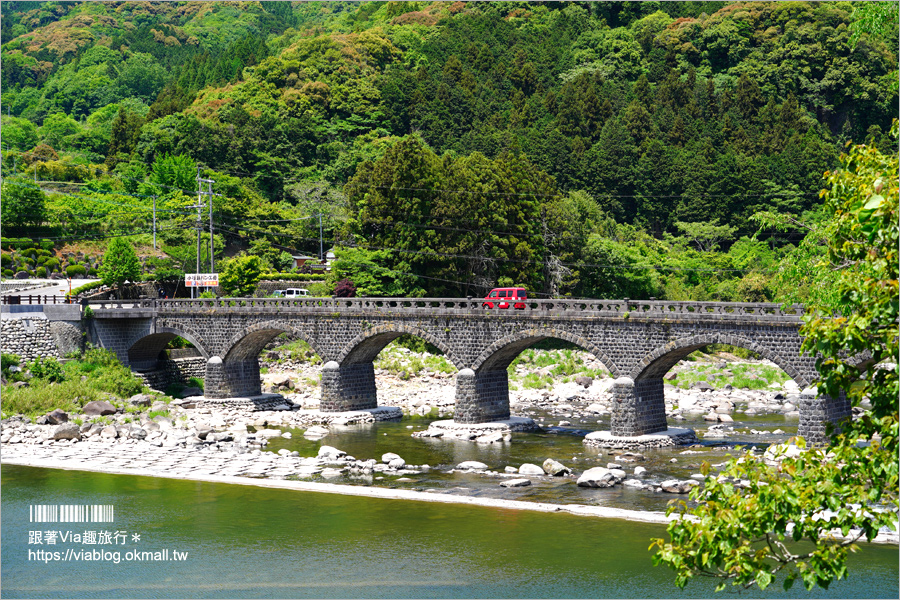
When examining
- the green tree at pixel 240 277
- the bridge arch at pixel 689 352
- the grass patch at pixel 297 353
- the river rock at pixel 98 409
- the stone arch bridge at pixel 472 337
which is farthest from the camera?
the green tree at pixel 240 277

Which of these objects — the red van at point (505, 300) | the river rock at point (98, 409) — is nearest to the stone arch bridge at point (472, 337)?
the red van at point (505, 300)

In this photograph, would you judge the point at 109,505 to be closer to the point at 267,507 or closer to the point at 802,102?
the point at 267,507

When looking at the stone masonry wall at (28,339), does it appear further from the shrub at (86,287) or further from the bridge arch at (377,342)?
the bridge arch at (377,342)

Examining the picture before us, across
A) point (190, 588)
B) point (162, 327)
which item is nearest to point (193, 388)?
point (162, 327)

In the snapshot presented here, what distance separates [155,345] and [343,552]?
33.6 m

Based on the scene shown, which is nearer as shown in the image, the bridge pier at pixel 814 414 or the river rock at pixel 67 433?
the bridge pier at pixel 814 414

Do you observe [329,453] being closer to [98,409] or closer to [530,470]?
[530,470]

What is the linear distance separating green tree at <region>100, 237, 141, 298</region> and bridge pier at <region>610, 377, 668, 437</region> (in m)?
36.2

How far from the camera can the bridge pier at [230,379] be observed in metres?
51.2

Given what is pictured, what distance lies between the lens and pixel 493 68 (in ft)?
407

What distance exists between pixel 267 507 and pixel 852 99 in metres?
92.1

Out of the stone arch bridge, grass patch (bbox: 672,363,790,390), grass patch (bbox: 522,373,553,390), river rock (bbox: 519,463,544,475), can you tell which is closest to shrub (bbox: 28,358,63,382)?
the stone arch bridge

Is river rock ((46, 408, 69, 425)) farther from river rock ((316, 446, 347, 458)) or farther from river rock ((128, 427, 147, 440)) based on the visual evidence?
river rock ((316, 446, 347, 458))

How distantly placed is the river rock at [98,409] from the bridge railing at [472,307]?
8.73 meters
